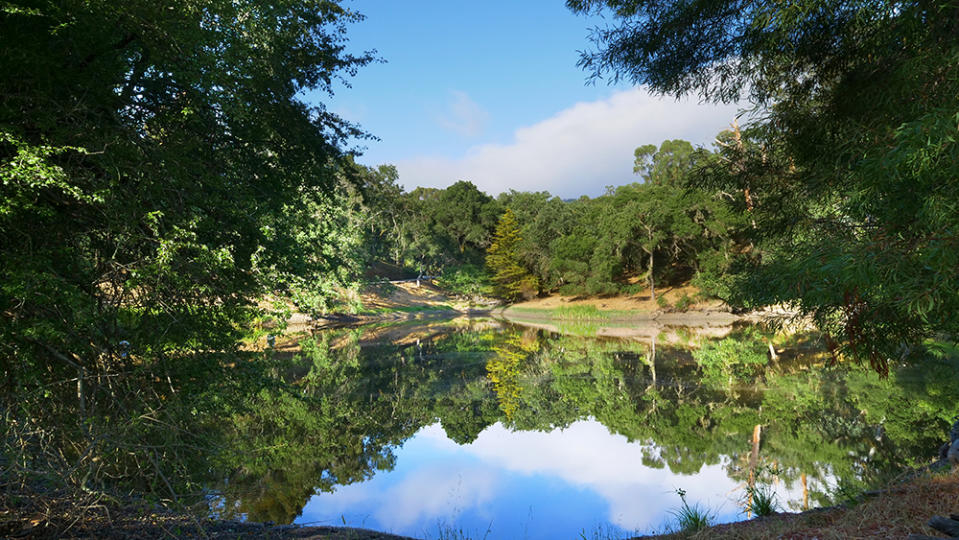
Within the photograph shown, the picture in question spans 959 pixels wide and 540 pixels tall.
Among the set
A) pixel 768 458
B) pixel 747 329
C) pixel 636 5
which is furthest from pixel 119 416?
pixel 747 329

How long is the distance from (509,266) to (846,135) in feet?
130

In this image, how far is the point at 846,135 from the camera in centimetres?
594

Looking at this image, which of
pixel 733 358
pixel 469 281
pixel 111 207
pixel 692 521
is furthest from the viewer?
pixel 469 281

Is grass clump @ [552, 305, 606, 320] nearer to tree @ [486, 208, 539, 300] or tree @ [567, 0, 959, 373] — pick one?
tree @ [486, 208, 539, 300]

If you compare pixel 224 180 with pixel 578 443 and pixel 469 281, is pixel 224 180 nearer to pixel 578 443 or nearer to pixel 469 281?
pixel 578 443

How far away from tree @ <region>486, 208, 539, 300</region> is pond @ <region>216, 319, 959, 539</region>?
27985mm

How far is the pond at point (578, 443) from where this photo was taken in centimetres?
676

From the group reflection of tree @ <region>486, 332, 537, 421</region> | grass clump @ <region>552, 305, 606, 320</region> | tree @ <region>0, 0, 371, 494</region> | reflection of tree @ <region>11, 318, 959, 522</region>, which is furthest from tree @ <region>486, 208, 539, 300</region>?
tree @ <region>0, 0, 371, 494</region>

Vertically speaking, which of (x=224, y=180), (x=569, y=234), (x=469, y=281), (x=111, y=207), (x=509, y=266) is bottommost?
(x=469, y=281)

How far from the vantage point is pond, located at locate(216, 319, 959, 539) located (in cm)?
676

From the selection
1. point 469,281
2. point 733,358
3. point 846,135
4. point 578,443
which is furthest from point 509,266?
point 846,135

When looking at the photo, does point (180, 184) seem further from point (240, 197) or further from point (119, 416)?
point (119, 416)

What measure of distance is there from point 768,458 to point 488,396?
709cm

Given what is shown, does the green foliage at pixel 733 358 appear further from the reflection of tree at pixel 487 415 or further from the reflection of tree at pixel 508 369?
the reflection of tree at pixel 508 369
